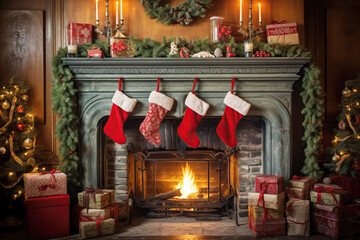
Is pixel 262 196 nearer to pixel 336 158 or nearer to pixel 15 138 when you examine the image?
pixel 336 158

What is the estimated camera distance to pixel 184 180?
4105 mm

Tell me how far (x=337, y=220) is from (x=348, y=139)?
2.85 feet

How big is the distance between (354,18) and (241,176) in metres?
2.17

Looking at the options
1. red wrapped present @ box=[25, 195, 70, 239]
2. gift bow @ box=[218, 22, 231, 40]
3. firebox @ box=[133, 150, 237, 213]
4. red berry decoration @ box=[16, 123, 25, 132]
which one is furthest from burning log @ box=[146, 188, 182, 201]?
gift bow @ box=[218, 22, 231, 40]

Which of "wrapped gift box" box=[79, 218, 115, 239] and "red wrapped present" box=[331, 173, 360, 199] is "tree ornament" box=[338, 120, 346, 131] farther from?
"wrapped gift box" box=[79, 218, 115, 239]

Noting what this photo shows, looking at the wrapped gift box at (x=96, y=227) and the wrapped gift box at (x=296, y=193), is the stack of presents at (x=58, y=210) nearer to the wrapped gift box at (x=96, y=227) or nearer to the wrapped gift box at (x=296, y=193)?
the wrapped gift box at (x=96, y=227)

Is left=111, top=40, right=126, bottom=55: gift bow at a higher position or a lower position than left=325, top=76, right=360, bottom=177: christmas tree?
higher

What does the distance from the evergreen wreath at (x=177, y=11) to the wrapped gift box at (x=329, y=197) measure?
2.07 metres

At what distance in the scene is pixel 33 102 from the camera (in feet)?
12.9

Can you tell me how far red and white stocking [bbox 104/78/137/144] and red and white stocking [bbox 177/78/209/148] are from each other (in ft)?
1.75

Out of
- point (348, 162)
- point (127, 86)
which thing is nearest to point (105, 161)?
point (127, 86)

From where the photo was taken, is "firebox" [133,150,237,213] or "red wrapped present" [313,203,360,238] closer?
"red wrapped present" [313,203,360,238]

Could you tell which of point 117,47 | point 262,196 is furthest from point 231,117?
point 117,47

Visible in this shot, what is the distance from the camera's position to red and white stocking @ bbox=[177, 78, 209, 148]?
355 centimetres
